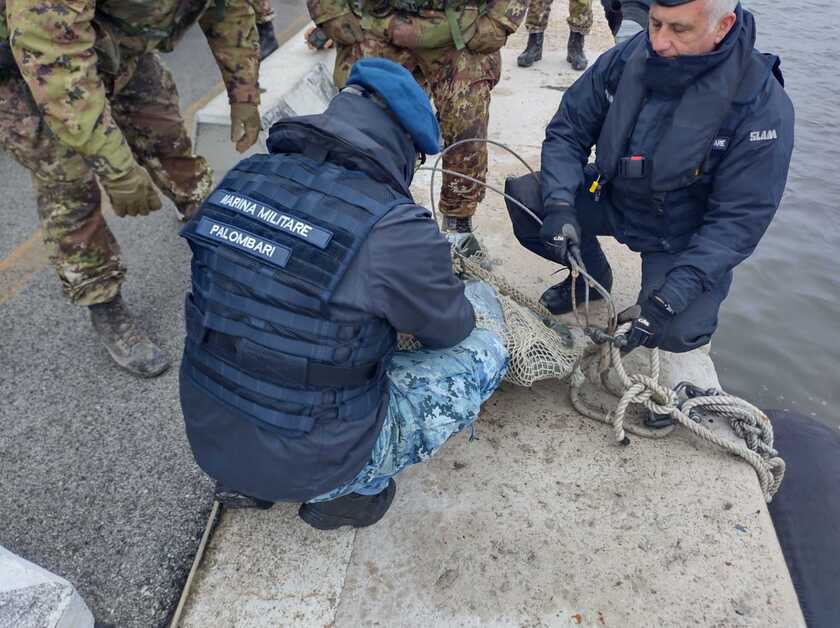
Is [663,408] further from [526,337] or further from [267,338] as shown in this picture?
[267,338]

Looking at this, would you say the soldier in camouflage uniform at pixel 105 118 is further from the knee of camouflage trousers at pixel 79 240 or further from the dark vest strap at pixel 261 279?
the dark vest strap at pixel 261 279

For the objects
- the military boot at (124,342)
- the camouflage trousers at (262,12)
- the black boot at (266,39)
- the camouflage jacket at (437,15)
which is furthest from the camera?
the black boot at (266,39)

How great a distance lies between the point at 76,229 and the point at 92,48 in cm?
74

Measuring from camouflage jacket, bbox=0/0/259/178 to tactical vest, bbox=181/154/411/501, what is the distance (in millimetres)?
843

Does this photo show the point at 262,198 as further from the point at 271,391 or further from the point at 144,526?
the point at 144,526

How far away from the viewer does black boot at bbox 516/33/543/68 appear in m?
5.85

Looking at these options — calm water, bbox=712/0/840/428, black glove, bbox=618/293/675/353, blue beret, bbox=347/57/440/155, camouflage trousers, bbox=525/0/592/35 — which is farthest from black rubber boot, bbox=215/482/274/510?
camouflage trousers, bbox=525/0/592/35

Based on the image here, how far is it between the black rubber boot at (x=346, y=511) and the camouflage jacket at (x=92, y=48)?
4.60 ft

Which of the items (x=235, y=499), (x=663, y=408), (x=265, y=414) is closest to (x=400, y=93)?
(x=265, y=414)

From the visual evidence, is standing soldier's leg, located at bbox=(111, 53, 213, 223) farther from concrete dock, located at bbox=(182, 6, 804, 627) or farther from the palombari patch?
concrete dock, located at bbox=(182, 6, 804, 627)

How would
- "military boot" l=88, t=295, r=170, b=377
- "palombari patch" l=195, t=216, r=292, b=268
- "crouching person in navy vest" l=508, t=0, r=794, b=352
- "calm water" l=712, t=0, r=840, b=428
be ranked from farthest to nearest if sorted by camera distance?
"calm water" l=712, t=0, r=840, b=428 < "military boot" l=88, t=295, r=170, b=377 < "crouching person in navy vest" l=508, t=0, r=794, b=352 < "palombari patch" l=195, t=216, r=292, b=268

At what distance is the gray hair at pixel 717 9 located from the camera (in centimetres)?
196

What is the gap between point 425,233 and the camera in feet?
5.14

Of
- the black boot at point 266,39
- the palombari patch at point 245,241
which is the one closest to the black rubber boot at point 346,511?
the palombari patch at point 245,241
